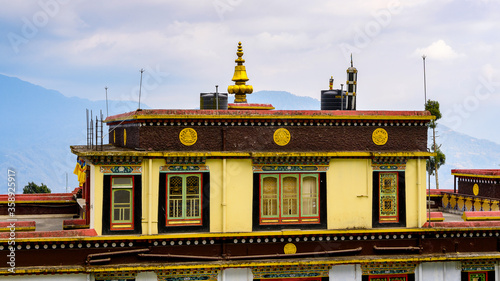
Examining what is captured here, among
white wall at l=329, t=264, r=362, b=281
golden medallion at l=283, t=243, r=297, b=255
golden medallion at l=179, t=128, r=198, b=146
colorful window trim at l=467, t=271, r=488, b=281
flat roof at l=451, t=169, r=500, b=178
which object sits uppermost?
golden medallion at l=179, t=128, r=198, b=146

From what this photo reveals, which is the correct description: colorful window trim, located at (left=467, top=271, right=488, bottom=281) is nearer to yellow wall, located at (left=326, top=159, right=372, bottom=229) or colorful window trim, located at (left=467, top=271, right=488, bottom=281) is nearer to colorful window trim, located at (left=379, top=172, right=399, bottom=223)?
colorful window trim, located at (left=379, top=172, right=399, bottom=223)

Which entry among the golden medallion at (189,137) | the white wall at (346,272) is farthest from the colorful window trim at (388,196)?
the golden medallion at (189,137)

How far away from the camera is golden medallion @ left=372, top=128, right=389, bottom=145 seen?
64.0 ft

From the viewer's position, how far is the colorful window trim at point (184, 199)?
18.1 meters

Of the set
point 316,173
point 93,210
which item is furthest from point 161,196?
point 316,173

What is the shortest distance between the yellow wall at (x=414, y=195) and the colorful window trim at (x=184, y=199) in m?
6.79

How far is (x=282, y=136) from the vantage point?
19.0 metres

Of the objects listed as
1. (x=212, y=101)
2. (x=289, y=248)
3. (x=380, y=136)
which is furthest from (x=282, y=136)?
(x=289, y=248)

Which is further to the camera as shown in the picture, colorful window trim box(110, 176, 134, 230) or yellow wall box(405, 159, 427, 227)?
yellow wall box(405, 159, 427, 227)

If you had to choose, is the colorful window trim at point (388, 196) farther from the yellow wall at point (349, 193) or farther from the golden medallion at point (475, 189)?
the golden medallion at point (475, 189)

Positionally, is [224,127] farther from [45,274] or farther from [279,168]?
[45,274]

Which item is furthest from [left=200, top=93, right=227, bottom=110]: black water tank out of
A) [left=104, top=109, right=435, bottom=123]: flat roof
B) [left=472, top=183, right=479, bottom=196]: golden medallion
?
[left=472, top=183, right=479, bottom=196]: golden medallion

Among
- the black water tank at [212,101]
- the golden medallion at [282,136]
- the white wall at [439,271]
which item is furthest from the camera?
the black water tank at [212,101]

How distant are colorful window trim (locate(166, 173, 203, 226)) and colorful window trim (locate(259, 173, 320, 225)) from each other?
195cm
